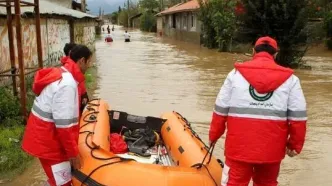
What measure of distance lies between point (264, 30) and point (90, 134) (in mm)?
13510

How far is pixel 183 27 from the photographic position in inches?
1624

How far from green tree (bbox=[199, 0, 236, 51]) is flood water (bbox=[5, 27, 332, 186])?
373 centimetres

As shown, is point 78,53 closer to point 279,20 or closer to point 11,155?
point 11,155

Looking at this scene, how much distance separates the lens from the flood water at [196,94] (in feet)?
21.2

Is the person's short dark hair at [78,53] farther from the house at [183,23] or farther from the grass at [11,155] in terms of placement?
the house at [183,23]

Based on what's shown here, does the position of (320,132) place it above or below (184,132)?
below

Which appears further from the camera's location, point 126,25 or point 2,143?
point 126,25

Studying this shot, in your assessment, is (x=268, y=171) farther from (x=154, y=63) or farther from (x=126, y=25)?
(x=126, y=25)

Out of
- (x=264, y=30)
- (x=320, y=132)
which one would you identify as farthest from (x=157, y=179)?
(x=264, y=30)

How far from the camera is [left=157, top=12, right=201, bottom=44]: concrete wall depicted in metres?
35.1

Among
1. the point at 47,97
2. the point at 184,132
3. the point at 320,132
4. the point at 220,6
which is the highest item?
the point at 220,6

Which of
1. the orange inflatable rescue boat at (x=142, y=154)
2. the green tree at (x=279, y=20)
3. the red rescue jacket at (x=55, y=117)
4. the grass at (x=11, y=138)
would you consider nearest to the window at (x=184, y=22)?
the green tree at (x=279, y=20)

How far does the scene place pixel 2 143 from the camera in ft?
21.0

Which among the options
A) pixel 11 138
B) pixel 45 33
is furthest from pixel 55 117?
pixel 45 33
